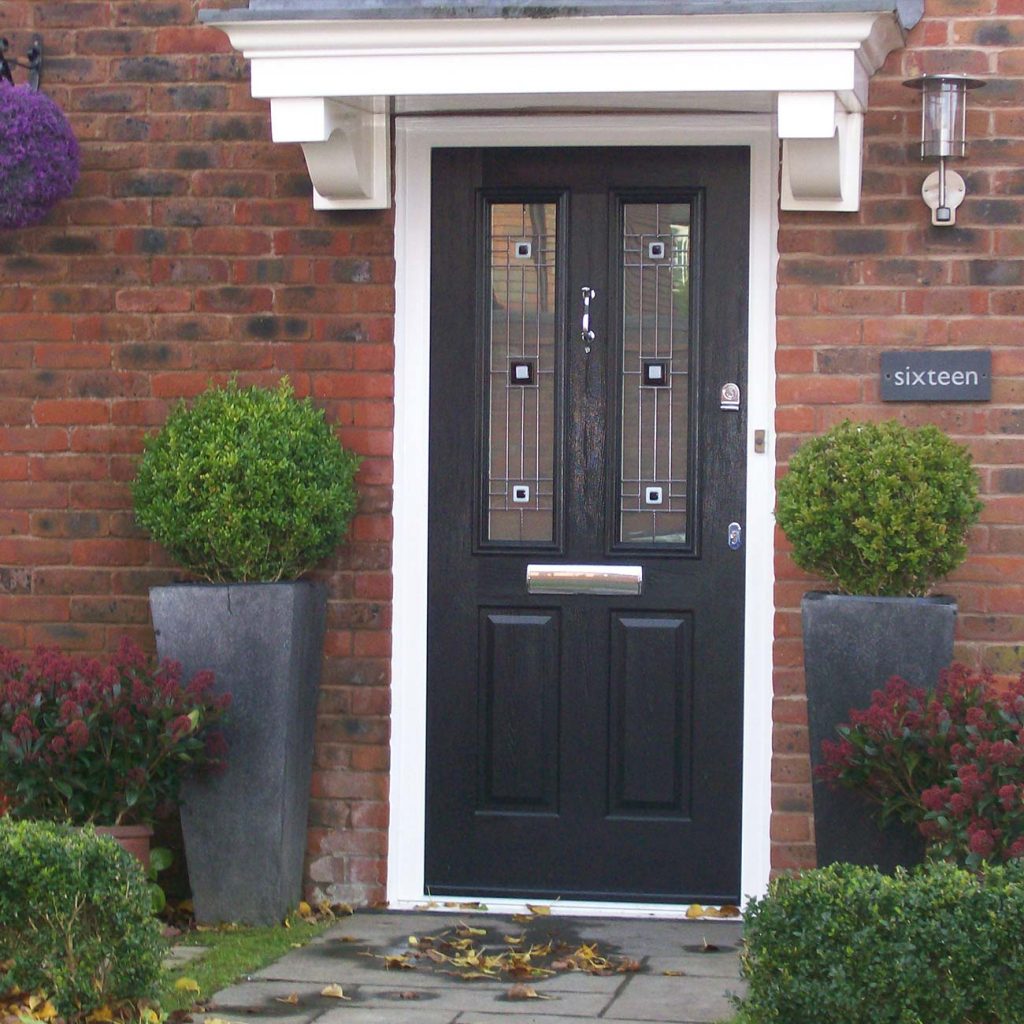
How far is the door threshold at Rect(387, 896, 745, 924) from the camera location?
5.98 m

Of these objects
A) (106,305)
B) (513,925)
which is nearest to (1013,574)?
(513,925)

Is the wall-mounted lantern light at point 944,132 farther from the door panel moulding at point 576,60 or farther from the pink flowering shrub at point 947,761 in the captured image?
the pink flowering shrub at point 947,761

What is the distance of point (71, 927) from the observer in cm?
430

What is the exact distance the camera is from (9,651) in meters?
5.72

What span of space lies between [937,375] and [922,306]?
0.23 meters

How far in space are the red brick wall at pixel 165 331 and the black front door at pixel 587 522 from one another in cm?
24

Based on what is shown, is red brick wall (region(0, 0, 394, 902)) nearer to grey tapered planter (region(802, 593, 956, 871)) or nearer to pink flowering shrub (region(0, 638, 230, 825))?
pink flowering shrub (region(0, 638, 230, 825))

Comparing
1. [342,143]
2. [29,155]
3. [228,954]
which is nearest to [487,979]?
[228,954]

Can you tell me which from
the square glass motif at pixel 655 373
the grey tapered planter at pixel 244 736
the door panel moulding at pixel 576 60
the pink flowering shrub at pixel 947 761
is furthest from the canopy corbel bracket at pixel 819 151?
the grey tapered planter at pixel 244 736

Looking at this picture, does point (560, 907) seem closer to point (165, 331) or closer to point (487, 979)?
point (487, 979)

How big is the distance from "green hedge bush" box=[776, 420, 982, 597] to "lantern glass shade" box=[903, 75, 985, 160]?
3.18 feet

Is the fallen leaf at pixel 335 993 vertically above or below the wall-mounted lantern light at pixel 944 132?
below

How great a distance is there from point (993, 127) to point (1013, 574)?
1.43m

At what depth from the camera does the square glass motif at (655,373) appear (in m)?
6.00
